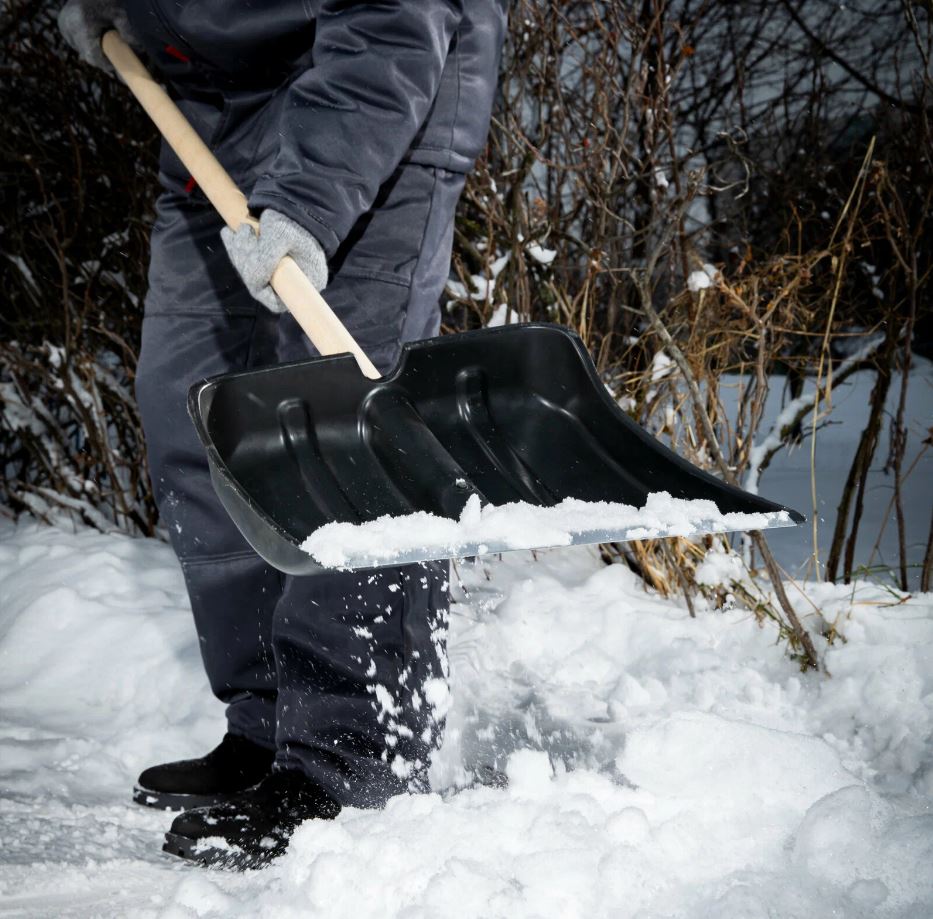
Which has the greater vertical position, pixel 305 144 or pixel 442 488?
pixel 305 144

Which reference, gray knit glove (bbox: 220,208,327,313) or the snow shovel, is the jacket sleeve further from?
the snow shovel

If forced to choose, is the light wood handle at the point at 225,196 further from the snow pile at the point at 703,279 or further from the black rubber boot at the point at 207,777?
the snow pile at the point at 703,279

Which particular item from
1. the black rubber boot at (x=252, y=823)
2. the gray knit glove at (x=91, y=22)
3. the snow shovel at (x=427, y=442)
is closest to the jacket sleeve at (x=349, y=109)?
the snow shovel at (x=427, y=442)

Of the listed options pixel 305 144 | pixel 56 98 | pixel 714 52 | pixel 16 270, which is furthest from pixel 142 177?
pixel 714 52

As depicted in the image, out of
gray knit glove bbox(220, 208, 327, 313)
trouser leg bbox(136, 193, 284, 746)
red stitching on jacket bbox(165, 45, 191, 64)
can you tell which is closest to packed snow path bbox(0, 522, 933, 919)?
trouser leg bbox(136, 193, 284, 746)

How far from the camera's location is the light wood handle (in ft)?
5.47

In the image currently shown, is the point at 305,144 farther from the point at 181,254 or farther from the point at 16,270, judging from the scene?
the point at 16,270

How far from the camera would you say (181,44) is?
1.87 metres

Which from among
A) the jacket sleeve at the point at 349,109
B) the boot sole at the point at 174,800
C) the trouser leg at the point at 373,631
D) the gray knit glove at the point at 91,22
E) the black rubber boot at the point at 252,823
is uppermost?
the gray knit glove at the point at 91,22

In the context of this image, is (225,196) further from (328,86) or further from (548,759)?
(548,759)

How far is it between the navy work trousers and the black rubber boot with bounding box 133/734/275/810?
4cm

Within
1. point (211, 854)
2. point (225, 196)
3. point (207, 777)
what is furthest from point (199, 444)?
point (211, 854)

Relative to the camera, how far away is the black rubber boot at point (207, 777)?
1917 millimetres

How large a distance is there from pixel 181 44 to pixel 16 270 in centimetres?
229
